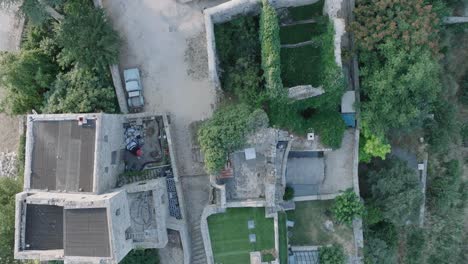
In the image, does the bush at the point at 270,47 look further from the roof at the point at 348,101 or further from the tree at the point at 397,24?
the roof at the point at 348,101

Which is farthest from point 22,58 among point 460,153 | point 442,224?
point 460,153

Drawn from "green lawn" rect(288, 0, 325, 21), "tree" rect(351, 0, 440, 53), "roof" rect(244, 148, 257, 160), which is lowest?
"roof" rect(244, 148, 257, 160)

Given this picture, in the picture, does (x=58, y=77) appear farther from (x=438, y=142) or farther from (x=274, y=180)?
(x=438, y=142)

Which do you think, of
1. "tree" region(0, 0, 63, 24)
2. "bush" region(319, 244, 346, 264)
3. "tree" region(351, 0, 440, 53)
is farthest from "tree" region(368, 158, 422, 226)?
"tree" region(0, 0, 63, 24)

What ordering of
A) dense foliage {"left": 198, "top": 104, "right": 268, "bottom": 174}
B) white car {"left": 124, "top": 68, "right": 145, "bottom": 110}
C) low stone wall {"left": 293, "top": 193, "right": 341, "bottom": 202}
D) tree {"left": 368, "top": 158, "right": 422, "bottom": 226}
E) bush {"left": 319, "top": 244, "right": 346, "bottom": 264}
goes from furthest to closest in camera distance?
low stone wall {"left": 293, "top": 193, "right": 341, "bottom": 202}, tree {"left": 368, "top": 158, "right": 422, "bottom": 226}, bush {"left": 319, "top": 244, "right": 346, "bottom": 264}, white car {"left": 124, "top": 68, "right": 145, "bottom": 110}, dense foliage {"left": 198, "top": 104, "right": 268, "bottom": 174}

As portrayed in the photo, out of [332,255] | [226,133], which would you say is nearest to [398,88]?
[226,133]

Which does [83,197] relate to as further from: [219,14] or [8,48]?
[8,48]

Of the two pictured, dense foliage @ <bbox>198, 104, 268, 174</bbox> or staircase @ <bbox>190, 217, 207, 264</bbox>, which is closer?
dense foliage @ <bbox>198, 104, 268, 174</bbox>

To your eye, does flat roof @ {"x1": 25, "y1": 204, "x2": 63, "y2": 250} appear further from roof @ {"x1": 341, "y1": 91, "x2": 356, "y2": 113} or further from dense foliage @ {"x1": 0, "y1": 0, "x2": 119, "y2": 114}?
roof @ {"x1": 341, "y1": 91, "x2": 356, "y2": 113}
